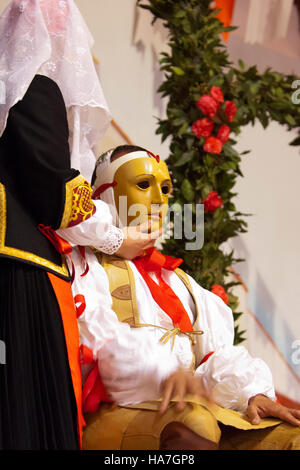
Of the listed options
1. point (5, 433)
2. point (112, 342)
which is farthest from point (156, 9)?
point (5, 433)

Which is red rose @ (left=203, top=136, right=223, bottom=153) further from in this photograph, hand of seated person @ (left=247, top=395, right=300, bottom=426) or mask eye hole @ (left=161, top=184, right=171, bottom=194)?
hand of seated person @ (left=247, top=395, right=300, bottom=426)

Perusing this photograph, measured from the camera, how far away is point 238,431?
4.12 ft

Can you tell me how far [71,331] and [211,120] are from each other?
55.8 inches

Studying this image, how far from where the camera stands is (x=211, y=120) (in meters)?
2.35

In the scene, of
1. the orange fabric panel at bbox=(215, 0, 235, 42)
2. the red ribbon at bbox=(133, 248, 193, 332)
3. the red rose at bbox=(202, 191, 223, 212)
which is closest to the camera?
the red ribbon at bbox=(133, 248, 193, 332)

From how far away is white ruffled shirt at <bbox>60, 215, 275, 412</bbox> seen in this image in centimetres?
119

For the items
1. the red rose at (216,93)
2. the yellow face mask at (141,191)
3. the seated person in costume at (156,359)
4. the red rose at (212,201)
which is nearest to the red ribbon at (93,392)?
the seated person in costume at (156,359)

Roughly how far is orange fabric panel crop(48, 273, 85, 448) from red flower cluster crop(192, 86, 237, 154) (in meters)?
1.28

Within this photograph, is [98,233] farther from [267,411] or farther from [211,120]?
[211,120]

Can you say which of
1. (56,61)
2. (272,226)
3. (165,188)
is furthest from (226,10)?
(56,61)

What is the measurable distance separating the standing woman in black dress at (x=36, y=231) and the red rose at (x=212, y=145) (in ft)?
3.58

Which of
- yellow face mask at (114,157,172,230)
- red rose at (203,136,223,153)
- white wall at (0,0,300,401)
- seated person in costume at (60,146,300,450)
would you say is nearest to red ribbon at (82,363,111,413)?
seated person in costume at (60,146,300,450)
